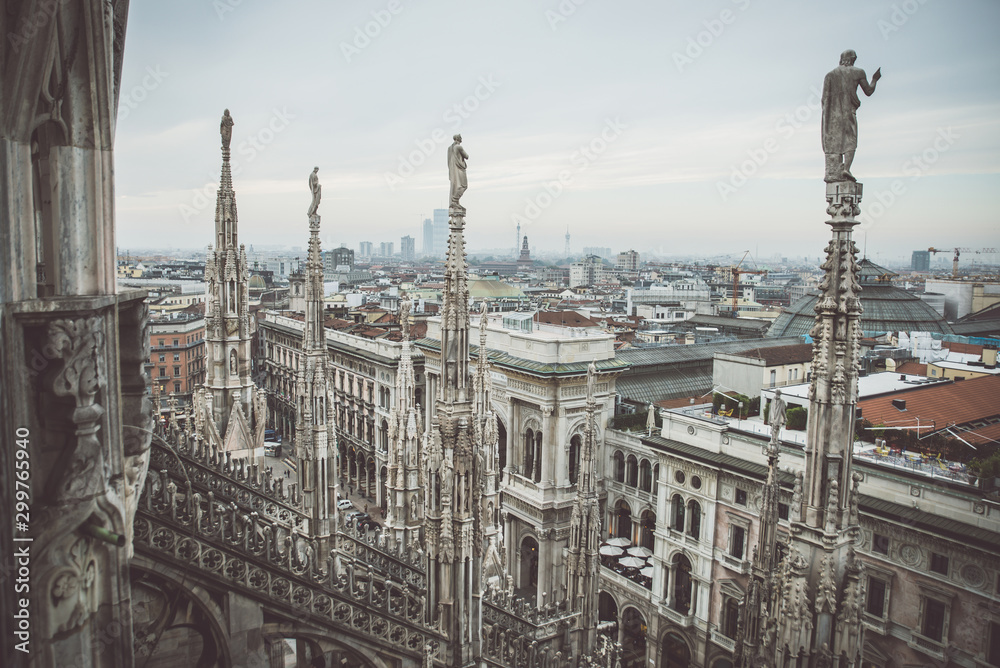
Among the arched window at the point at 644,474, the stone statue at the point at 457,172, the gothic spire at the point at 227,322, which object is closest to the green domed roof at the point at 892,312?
the arched window at the point at 644,474

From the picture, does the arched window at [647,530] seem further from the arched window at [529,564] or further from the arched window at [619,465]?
the arched window at [529,564]

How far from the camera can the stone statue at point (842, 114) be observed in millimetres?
7523

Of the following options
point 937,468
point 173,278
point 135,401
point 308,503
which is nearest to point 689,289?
point 173,278

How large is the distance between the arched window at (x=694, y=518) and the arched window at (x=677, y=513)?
59cm

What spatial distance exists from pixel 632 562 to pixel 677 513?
416 centimetres

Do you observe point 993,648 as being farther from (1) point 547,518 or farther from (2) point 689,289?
(2) point 689,289

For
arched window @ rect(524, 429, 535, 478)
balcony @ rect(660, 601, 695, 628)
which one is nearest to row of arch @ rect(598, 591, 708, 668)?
balcony @ rect(660, 601, 695, 628)

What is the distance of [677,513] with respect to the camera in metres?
31.0

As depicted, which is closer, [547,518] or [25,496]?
[25,496]

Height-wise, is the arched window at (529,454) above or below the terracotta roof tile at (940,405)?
below

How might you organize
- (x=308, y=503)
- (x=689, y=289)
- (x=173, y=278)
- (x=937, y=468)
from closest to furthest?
(x=308, y=503) → (x=937, y=468) → (x=173, y=278) → (x=689, y=289)

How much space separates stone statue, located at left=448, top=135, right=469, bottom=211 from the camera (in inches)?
418

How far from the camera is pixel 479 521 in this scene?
10.8 metres

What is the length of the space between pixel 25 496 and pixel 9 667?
2.90 ft
